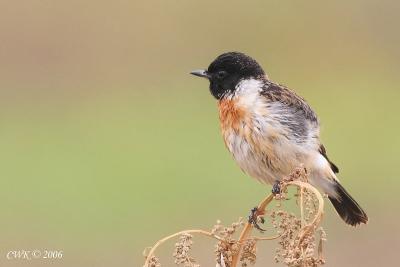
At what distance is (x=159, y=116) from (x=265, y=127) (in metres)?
12.7

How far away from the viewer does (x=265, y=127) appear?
7105 mm

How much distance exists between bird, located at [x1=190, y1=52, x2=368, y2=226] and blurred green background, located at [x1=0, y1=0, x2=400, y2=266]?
4.87 meters

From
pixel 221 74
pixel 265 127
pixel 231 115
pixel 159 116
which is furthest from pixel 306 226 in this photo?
pixel 159 116

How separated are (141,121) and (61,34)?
12.0 ft

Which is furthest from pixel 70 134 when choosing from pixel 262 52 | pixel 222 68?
pixel 222 68

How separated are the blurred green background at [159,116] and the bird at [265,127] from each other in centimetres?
487

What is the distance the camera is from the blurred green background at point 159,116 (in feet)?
46.2

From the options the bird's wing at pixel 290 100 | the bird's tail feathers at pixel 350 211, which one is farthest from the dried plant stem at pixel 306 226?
the bird's tail feathers at pixel 350 211

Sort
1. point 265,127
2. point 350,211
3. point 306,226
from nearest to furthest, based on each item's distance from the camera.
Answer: point 306,226 → point 265,127 → point 350,211

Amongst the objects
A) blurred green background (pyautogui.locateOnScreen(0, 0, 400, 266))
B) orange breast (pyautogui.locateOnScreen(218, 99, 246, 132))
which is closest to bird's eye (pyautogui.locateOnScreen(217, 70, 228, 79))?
orange breast (pyautogui.locateOnScreen(218, 99, 246, 132))

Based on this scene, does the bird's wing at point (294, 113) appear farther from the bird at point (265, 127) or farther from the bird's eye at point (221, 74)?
the bird's eye at point (221, 74)

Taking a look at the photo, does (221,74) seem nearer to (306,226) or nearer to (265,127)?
(265,127)

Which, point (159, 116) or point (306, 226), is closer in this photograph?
point (306, 226)

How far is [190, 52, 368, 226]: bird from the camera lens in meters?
7.09
